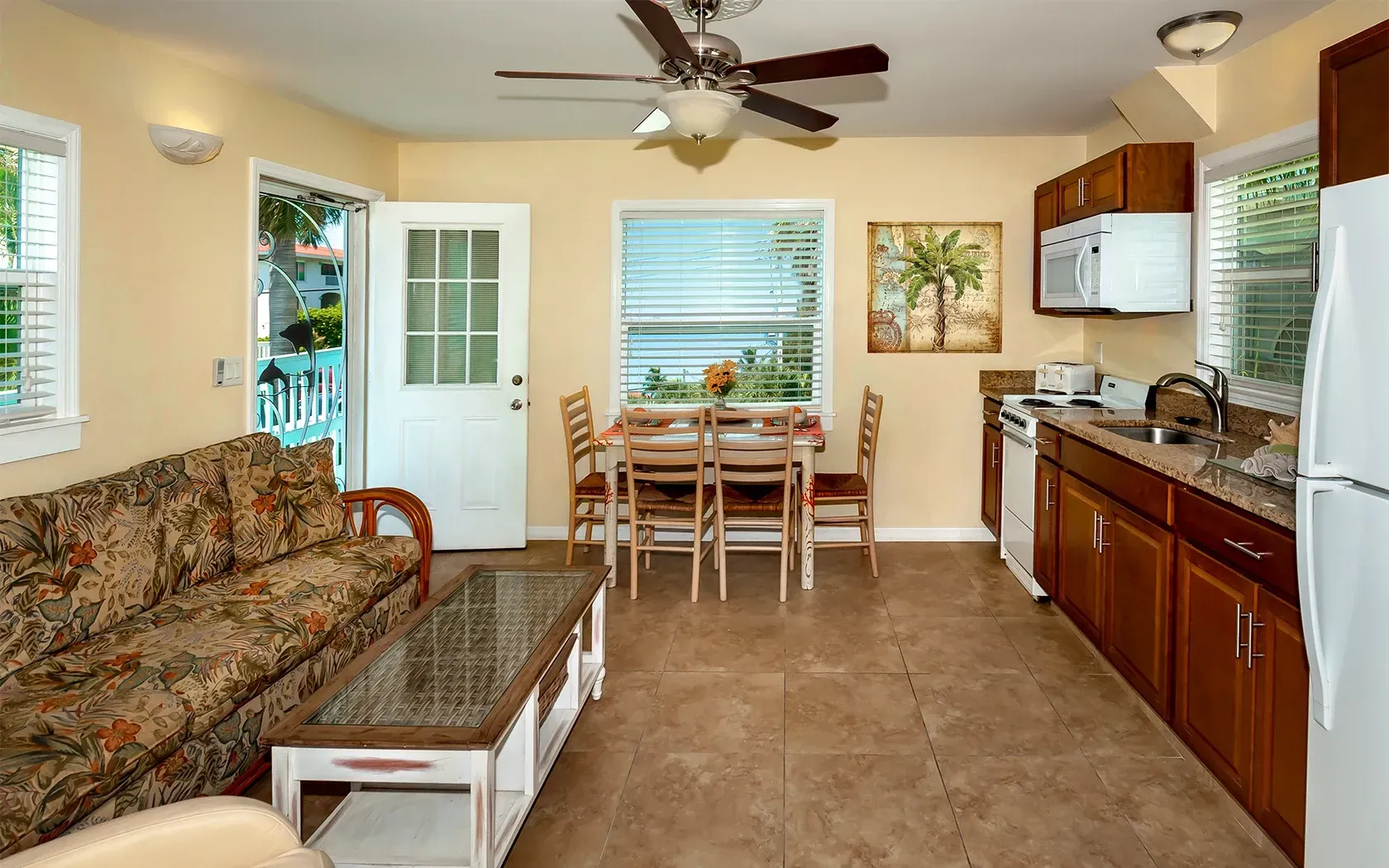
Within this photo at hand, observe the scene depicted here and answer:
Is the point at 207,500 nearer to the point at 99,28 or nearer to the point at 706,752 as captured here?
the point at 99,28

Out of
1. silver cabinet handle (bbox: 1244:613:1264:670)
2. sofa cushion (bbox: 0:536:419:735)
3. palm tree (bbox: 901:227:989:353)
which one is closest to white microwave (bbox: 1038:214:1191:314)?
palm tree (bbox: 901:227:989:353)

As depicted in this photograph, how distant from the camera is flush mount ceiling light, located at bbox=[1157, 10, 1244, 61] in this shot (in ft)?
10.2

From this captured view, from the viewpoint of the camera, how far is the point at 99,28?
10.3 ft

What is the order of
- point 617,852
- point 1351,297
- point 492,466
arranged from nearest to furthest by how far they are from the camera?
point 1351,297, point 617,852, point 492,466

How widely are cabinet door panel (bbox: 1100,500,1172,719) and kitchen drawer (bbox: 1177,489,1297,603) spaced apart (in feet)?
0.56

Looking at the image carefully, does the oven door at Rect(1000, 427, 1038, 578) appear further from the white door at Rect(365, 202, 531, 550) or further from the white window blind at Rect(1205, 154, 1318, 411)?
the white door at Rect(365, 202, 531, 550)

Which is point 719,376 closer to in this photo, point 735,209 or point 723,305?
point 723,305

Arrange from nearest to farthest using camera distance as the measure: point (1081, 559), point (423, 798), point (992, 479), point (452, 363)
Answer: point (423, 798)
point (1081, 559)
point (992, 479)
point (452, 363)

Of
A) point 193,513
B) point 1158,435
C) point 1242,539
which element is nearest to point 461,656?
point 193,513

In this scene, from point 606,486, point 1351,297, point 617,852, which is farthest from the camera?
point 606,486

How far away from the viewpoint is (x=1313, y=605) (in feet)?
6.06

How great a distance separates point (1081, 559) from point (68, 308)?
3.92 m

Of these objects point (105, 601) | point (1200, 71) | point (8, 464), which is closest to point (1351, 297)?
point (1200, 71)

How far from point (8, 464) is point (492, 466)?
2.60 metres
